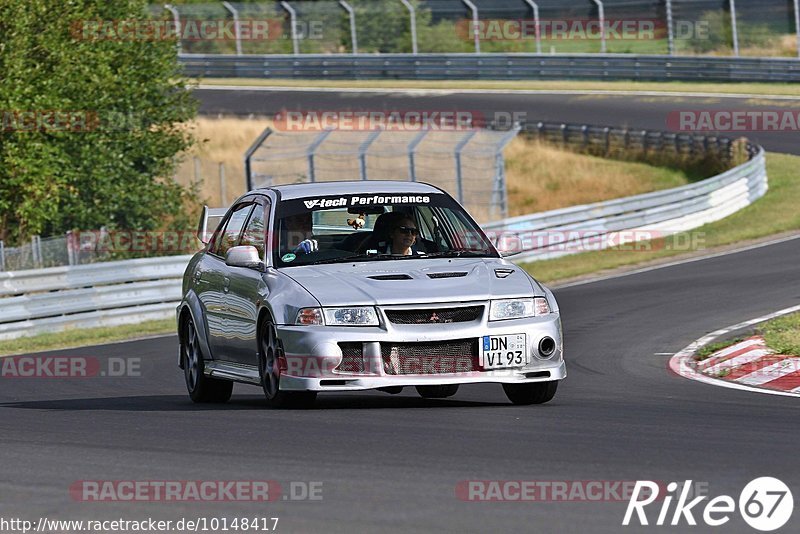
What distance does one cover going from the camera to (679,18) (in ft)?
155

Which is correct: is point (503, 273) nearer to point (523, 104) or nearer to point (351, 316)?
point (351, 316)

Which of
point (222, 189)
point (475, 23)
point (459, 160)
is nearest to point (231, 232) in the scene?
point (459, 160)

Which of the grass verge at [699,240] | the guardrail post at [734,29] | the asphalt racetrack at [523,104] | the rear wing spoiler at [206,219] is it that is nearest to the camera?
the rear wing spoiler at [206,219]


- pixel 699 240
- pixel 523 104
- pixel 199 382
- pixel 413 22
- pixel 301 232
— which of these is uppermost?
pixel 413 22

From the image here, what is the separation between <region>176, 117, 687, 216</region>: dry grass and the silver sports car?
24636 mm

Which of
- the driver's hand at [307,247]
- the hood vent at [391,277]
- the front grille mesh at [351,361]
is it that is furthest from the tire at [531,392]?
the driver's hand at [307,247]

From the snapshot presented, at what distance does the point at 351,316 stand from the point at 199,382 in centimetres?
237

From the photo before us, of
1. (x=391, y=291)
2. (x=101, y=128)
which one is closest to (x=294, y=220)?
(x=391, y=291)

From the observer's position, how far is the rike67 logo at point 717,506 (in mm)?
5965

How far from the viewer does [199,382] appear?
11.3 meters

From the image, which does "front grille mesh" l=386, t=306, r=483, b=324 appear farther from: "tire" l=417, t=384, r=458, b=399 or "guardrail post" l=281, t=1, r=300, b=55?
"guardrail post" l=281, t=1, r=300, b=55

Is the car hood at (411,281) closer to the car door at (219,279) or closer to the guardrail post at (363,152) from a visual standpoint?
the car door at (219,279)

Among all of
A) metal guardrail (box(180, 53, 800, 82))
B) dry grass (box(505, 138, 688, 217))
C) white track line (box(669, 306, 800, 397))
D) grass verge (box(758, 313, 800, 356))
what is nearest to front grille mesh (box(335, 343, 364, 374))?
white track line (box(669, 306, 800, 397))

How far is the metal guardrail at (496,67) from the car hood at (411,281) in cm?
3663
